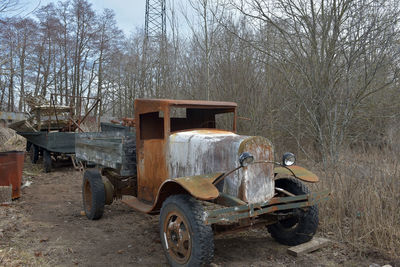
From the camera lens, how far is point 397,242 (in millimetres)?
3480

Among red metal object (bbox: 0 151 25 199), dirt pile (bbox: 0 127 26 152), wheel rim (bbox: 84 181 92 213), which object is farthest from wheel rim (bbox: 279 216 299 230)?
dirt pile (bbox: 0 127 26 152)

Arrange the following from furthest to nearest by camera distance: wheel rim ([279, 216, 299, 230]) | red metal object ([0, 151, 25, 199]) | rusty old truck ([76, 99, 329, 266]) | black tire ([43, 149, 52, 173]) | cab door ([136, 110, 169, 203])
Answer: black tire ([43, 149, 52, 173]), red metal object ([0, 151, 25, 199]), cab door ([136, 110, 169, 203]), wheel rim ([279, 216, 299, 230]), rusty old truck ([76, 99, 329, 266])

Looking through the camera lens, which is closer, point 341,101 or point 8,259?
point 8,259

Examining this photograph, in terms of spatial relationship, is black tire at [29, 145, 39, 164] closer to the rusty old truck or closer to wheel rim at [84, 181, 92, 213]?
wheel rim at [84, 181, 92, 213]

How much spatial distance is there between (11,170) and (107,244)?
3377mm

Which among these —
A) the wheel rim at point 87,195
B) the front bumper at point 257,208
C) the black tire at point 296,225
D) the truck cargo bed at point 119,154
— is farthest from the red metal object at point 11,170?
the black tire at point 296,225

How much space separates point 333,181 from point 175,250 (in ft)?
9.64

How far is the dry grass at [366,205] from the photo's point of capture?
11.9 ft

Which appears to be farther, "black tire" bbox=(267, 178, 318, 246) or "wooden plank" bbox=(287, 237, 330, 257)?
"black tire" bbox=(267, 178, 318, 246)

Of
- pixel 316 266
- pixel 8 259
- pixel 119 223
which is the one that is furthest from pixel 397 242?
pixel 8 259

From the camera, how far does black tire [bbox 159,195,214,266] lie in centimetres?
289

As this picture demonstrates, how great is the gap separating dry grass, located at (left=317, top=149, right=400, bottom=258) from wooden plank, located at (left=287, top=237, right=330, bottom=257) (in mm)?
340

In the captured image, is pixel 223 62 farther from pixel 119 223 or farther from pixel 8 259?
pixel 8 259

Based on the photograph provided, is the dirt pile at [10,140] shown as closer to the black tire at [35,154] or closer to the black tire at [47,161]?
the black tire at [35,154]
